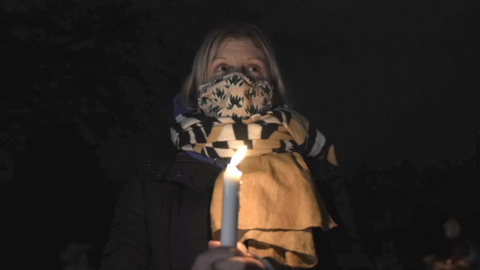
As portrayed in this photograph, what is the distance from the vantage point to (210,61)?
1986 mm

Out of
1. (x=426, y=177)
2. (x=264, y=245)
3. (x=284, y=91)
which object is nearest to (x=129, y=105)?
(x=284, y=91)

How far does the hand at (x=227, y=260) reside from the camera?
0.93 metres

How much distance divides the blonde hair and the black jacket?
375mm

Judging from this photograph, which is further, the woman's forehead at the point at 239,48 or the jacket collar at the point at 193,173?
the woman's forehead at the point at 239,48

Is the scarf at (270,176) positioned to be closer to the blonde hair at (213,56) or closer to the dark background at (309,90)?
the blonde hair at (213,56)

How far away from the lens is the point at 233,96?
1.80 metres

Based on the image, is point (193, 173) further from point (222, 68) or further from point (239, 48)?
point (239, 48)

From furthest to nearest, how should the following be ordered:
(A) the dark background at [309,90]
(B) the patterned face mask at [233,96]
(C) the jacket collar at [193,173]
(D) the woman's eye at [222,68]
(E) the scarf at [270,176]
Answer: (A) the dark background at [309,90] < (D) the woman's eye at [222,68] < (B) the patterned face mask at [233,96] < (C) the jacket collar at [193,173] < (E) the scarf at [270,176]

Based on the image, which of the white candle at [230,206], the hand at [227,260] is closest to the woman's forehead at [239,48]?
the hand at [227,260]

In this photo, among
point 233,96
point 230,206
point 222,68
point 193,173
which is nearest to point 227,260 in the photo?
point 230,206

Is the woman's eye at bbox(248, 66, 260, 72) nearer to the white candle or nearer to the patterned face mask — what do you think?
the patterned face mask

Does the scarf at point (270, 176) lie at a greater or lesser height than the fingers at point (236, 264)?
greater

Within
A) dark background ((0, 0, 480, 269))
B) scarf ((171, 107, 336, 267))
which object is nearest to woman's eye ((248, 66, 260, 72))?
scarf ((171, 107, 336, 267))

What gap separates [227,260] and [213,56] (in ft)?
4.00
